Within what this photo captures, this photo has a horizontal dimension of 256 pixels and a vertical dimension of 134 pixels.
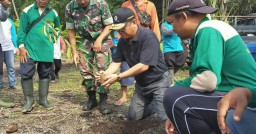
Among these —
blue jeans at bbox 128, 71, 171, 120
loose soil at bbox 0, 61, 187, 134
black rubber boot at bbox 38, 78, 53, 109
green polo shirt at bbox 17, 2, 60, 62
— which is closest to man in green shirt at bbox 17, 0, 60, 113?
green polo shirt at bbox 17, 2, 60, 62

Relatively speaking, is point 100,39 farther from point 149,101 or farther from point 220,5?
point 220,5

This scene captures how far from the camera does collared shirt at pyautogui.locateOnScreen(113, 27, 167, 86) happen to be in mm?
4133

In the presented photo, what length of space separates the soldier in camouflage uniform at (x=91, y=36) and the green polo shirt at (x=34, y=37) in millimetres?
363

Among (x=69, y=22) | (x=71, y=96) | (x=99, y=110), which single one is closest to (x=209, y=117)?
(x=99, y=110)

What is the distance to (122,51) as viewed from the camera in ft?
14.7

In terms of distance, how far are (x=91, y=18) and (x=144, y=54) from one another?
3.83 feet

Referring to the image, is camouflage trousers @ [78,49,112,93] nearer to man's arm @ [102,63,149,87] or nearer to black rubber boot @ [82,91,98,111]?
black rubber boot @ [82,91,98,111]

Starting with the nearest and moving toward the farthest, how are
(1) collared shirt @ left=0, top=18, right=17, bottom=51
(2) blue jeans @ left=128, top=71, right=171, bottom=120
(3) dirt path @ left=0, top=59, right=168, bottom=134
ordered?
1. (3) dirt path @ left=0, top=59, right=168, bottom=134
2. (2) blue jeans @ left=128, top=71, right=171, bottom=120
3. (1) collared shirt @ left=0, top=18, right=17, bottom=51

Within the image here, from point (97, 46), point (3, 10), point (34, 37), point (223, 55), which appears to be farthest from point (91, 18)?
point (223, 55)

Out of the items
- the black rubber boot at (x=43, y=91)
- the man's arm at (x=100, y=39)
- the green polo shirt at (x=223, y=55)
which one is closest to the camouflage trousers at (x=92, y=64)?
the man's arm at (x=100, y=39)

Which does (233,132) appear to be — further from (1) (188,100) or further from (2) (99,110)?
(2) (99,110)

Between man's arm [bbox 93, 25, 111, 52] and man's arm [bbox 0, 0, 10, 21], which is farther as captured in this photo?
man's arm [bbox 0, 0, 10, 21]

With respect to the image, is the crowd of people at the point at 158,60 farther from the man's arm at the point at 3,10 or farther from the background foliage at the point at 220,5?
the background foliage at the point at 220,5

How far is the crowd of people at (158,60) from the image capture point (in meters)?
2.53
